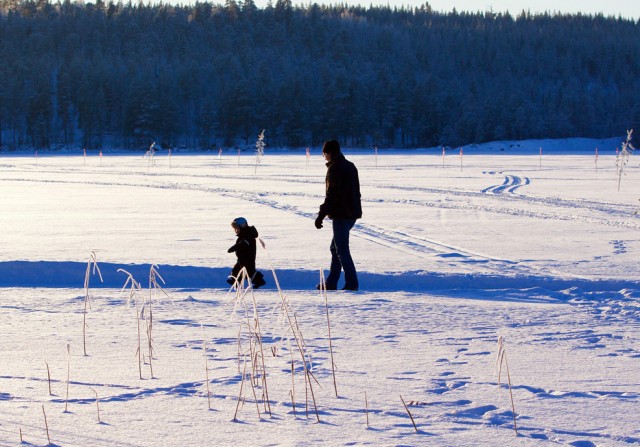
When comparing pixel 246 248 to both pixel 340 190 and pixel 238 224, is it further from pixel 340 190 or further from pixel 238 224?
pixel 340 190

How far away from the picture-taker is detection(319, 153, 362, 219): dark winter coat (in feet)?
27.4

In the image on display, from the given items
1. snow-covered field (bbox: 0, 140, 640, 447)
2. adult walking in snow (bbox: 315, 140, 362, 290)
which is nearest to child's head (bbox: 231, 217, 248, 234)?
snow-covered field (bbox: 0, 140, 640, 447)

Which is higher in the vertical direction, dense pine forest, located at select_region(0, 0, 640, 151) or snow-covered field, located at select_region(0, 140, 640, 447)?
dense pine forest, located at select_region(0, 0, 640, 151)

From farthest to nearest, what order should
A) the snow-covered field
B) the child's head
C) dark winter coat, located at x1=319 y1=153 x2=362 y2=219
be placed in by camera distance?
1. the child's head
2. dark winter coat, located at x1=319 y1=153 x2=362 y2=219
3. the snow-covered field

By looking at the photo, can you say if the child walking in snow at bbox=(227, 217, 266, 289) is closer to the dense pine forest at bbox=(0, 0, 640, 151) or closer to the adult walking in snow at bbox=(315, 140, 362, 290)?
the adult walking in snow at bbox=(315, 140, 362, 290)

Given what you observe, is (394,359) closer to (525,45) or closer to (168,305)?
(168,305)

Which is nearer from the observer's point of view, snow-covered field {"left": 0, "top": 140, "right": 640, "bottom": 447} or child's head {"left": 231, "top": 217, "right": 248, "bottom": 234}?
snow-covered field {"left": 0, "top": 140, "right": 640, "bottom": 447}

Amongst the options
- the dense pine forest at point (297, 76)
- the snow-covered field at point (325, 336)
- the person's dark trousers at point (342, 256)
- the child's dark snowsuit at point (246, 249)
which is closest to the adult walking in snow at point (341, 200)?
the person's dark trousers at point (342, 256)

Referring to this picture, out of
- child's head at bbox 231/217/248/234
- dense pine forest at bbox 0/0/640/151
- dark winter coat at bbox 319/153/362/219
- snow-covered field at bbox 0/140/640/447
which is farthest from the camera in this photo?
dense pine forest at bbox 0/0/640/151

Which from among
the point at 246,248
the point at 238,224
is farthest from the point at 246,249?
the point at 238,224

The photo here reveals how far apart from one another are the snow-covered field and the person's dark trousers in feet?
0.89

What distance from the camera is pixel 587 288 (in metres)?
8.48

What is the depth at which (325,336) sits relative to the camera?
623 cm

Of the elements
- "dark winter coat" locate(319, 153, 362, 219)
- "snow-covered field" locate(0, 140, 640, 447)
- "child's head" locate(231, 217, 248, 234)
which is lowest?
"snow-covered field" locate(0, 140, 640, 447)
